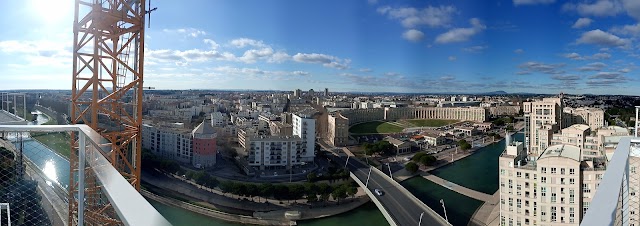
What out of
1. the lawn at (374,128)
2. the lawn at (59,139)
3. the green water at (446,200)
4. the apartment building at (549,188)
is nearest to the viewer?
the lawn at (59,139)

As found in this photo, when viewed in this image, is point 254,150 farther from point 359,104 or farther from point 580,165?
point 359,104

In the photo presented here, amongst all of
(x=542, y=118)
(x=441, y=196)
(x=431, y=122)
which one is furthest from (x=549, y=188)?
(x=431, y=122)

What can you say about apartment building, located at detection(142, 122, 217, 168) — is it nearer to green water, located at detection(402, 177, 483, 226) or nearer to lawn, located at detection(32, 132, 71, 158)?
green water, located at detection(402, 177, 483, 226)

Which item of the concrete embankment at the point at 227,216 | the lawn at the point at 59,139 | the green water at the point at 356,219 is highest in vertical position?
the lawn at the point at 59,139

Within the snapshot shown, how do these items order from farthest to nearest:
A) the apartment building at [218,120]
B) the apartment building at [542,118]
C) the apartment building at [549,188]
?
the apartment building at [218,120] < the apartment building at [542,118] < the apartment building at [549,188]

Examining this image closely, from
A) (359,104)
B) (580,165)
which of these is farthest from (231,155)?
(359,104)

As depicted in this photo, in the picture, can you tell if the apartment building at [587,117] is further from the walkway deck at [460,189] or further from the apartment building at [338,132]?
the apartment building at [338,132]

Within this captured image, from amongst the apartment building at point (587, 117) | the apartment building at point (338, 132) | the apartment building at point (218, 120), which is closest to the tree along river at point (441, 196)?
the apartment building at point (587, 117)
